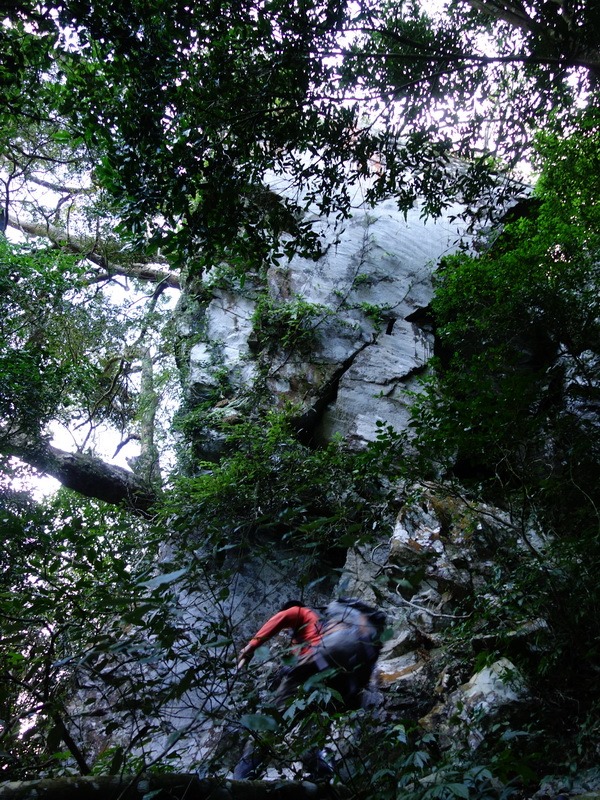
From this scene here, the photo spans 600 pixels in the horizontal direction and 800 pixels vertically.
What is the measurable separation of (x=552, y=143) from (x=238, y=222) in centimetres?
600

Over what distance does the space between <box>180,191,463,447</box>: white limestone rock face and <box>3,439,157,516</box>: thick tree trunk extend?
1666mm

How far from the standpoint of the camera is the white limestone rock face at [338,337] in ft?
28.1

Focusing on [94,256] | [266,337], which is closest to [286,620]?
[266,337]

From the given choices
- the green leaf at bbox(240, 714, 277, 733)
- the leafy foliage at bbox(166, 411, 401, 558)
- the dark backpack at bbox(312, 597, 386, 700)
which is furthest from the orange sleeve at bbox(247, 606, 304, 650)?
the leafy foliage at bbox(166, 411, 401, 558)

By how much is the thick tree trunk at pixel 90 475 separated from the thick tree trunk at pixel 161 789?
17.7 feet

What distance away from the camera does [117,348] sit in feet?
36.3

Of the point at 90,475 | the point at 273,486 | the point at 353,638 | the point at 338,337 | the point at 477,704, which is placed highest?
the point at 338,337

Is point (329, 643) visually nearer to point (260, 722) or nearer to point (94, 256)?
point (260, 722)

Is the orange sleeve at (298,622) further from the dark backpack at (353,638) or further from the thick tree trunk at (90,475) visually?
the thick tree trunk at (90,475)

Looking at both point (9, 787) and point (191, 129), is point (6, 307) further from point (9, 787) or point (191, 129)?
point (9, 787)

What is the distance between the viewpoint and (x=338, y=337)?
9.28 m

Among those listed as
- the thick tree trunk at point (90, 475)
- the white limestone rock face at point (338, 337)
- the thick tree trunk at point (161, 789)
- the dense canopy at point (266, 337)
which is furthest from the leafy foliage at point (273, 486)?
the thick tree trunk at point (161, 789)

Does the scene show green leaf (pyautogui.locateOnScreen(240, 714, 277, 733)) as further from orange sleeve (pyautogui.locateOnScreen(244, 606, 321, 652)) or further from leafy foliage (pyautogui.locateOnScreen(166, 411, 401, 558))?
leafy foliage (pyautogui.locateOnScreen(166, 411, 401, 558))

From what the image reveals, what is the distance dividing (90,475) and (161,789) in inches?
260
